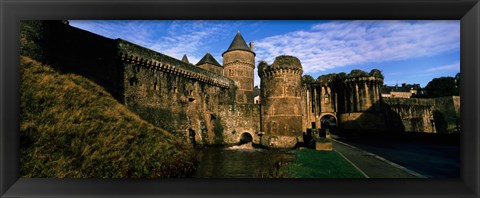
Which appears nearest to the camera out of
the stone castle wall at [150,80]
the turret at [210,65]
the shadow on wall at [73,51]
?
the shadow on wall at [73,51]

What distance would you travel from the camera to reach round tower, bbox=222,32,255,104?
32781mm

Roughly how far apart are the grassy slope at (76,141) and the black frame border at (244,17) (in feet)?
0.87

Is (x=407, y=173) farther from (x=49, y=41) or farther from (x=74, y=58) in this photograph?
(x=74, y=58)

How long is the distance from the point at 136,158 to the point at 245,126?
15501 millimetres

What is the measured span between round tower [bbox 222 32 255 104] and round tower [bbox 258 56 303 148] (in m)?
13.6

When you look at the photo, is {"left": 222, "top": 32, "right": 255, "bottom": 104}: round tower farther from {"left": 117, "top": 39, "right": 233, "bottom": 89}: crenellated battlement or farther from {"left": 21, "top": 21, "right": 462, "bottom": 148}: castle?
{"left": 117, "top": 39, "right": 233, "bottom": 89}: crenellated battlement

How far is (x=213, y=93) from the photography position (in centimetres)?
2116

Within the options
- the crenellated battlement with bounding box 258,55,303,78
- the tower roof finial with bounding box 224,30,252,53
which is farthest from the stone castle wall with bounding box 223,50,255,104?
the crenellated battlement with bounding box 258,55,303,78

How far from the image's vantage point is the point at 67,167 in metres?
4.19

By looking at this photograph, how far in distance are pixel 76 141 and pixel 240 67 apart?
95.4 ft

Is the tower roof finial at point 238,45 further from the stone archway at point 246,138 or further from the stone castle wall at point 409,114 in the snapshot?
the stone castle wall at point 409,114

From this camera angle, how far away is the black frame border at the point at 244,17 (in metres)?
3.79

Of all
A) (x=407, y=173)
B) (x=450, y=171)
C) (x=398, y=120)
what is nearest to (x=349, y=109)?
(x=398, y=120)

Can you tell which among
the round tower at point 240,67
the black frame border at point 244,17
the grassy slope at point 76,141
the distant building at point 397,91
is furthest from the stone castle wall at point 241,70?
the distant building at point 397,91
